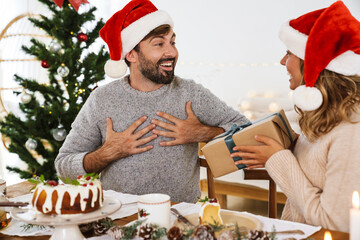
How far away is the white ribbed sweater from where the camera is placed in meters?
1.10

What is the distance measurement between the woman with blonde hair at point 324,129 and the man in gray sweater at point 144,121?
0.49 meters

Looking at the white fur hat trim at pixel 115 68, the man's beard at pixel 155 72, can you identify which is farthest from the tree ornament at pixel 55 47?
the man's beard at pixel 155 72

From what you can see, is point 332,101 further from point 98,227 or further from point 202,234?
point 98,227

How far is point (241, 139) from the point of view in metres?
1.33

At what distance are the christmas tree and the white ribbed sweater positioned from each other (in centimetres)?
215

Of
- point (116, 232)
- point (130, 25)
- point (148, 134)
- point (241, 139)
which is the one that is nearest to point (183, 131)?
point (148, 134)

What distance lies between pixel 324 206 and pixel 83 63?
95.6 inches

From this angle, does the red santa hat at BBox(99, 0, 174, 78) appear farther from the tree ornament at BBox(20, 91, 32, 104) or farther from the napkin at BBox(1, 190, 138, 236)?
the tree ornament at BBox(20, 91, 32, 104)

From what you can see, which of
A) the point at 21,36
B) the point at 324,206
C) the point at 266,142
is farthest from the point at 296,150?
the point at 21,36

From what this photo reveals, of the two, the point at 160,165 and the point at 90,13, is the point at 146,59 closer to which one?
the point at 160,165

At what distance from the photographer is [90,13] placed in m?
3.12

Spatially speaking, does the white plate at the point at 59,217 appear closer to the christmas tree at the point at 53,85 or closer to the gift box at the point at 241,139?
the gift box at the point at 241,139

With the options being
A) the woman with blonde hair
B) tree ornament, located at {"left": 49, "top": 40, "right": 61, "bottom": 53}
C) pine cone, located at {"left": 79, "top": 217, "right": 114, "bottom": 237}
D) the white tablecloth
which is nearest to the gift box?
the woman with blonde hair

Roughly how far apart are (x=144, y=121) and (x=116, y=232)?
0.81 meters
